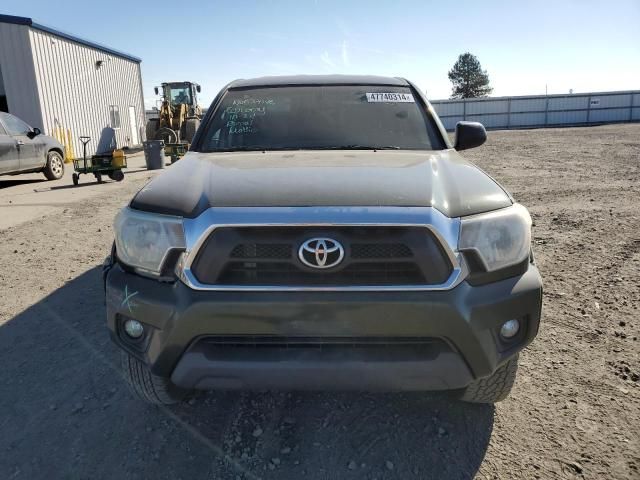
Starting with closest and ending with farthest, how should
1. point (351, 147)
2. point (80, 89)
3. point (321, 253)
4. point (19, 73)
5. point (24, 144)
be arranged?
point (321, 253), point (351, 147), point (24, 144), point (19, 73), point (80, 89)

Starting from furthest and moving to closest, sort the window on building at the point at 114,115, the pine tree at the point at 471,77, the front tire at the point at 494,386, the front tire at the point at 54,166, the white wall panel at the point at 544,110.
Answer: the pine tree at the point at 471,77
the white wall panel at the point at 544,110
the window on building at the point at 114,115
the front tire at the point at 54,166
the front tire at the point at 494,386

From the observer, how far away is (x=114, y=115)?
947 inches

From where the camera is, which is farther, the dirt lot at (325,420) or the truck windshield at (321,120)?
the truck windshield at (321,120)

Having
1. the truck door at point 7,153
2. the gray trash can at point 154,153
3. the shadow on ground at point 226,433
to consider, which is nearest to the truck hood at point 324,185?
the shadow on ground at point 226,433

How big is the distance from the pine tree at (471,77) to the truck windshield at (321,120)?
76.4m

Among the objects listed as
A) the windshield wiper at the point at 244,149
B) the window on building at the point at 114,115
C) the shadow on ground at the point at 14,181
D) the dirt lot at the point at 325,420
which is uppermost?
the window on building at the point at 114,115

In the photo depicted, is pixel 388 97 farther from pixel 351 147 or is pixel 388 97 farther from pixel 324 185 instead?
pixel 324 185

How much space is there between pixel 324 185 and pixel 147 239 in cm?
77

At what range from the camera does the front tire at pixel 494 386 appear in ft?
7.33

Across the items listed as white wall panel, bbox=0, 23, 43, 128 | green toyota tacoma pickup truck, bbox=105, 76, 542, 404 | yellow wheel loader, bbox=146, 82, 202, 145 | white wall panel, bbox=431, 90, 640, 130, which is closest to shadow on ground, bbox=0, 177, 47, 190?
yellow wheel loader, bbox=146, 82, 202, 145

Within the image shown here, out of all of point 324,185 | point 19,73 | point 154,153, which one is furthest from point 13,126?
point 324,185

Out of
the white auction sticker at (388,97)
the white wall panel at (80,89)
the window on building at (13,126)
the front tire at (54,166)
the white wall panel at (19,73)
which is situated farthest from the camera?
the white wall panel at (80,89)

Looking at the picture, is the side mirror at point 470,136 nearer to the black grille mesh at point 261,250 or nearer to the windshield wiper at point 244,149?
the windshield wiper at point 244,149

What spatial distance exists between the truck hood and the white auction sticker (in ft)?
2.86
